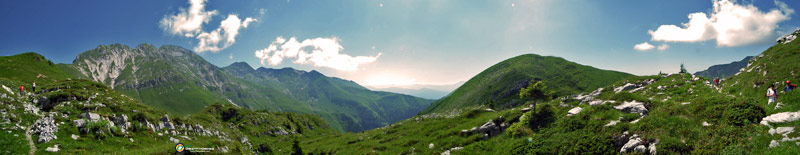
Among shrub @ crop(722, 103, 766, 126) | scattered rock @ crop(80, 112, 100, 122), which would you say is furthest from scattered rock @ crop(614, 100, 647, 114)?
scattered rock @ crop(80, 112, 100, 122)

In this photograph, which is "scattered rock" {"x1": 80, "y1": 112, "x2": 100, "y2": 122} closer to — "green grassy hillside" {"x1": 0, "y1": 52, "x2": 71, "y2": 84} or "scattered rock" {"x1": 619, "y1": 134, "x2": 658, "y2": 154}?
"scattered rock" {"x1": 619, "y1": 134, "x2": 658, "y2": 154}

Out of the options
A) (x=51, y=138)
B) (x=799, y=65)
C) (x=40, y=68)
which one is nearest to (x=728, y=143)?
(x=799, y=65)

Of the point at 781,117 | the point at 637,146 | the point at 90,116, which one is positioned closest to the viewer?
the point at 781,117

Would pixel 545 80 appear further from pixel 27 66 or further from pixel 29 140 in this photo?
pixel 27 66

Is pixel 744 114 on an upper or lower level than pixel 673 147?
upper

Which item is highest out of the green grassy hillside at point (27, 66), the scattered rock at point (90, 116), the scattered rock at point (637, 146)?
the green grassy hillside at point (27, 66)

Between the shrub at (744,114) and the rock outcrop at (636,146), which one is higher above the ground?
the shrub at (744,114)

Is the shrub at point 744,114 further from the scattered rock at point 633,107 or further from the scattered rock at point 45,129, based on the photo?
the scattered rock at point 45,129

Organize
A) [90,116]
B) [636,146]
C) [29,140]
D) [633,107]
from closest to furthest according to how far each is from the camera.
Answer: [636,146] < [633,107] < [29,140] < [90,116]

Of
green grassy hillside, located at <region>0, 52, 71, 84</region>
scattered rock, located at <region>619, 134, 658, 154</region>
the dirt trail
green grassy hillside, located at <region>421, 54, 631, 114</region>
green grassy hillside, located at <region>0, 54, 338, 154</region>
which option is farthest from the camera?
green grassy hillside, located at <region>421, 54, 631, 114</region>

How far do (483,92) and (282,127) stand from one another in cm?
11745

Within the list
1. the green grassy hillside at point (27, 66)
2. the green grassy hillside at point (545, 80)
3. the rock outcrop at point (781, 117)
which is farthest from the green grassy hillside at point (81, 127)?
the green grassy hillside at point (545, 80)

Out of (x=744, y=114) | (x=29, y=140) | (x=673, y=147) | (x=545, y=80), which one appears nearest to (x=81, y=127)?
(x=29, y=140)

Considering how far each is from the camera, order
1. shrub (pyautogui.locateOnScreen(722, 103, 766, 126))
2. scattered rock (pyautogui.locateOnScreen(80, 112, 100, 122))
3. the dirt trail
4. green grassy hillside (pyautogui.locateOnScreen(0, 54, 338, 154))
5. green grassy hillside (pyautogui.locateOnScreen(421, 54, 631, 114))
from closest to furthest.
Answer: shrub (pyautogui.locateOnScreen(722, 103, 766, 126)), the dirt trail, green grassy hillside (pyautogui.locateOnScreen(0, 54, 338, 154)), scattered rock (pyautogui.locateOnScreen(80, 112, 100, 122)), green grassy hillside (pyautogui.locateOnScreen(421, 54, 631, 114))
